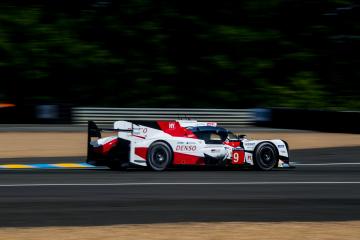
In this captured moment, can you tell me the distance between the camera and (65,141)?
20.2 meters

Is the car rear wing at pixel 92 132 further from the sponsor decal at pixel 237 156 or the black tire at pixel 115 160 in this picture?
the sponsor decal at pixel 237 156

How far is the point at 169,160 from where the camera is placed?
47.7 feet

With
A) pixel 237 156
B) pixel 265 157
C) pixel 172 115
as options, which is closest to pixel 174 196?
pixel 237 156

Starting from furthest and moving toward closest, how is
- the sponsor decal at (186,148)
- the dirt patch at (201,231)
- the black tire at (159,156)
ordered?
the sponsor decal at (186,148)
the black tire at (159,156)
the dirt patch at (201,231)

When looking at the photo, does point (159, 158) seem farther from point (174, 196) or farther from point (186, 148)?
point (174, 196)

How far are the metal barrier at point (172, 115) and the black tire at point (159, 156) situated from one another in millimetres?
9404

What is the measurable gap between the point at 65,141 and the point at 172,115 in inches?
195

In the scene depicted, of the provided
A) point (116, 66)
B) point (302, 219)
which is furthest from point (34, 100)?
point (302, 219)

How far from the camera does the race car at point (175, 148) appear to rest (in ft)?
47.3

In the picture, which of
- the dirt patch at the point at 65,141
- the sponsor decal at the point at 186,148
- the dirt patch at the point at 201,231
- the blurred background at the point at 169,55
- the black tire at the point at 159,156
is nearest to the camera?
the dirt patch at the point at 201,231

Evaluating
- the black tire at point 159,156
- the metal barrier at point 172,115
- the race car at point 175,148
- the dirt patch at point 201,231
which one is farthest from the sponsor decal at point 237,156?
the metal barrier at point 172,115

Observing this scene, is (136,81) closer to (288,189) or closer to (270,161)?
(270,161)

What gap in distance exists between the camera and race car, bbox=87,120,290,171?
14406mm

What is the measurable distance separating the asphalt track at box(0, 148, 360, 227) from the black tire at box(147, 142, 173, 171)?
292mm
